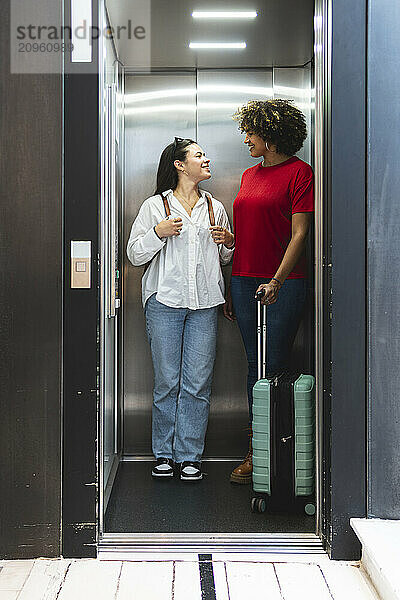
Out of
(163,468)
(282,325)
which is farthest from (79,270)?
(163,468)

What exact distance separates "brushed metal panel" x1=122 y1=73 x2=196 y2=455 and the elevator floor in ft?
1.31

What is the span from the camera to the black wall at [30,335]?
7.98ft

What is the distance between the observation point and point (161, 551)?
2.52 m

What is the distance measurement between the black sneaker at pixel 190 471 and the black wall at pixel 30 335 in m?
1.06

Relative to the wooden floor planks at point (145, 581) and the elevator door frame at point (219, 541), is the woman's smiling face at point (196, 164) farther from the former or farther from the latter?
the wooden floor planks at point (145, 581)

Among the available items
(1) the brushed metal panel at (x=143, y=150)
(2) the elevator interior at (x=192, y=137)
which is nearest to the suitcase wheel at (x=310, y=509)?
(2) the elevator interior at (x=192, y=137)

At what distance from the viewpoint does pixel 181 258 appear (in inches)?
140

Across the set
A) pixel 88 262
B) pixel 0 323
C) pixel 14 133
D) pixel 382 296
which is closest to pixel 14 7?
pixel 14 133

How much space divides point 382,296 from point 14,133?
1402 mm

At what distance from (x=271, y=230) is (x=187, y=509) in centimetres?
140

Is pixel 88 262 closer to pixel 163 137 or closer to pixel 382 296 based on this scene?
pixel 382 296

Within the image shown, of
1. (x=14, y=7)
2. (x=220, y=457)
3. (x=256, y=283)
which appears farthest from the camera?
(x=220, y=457)

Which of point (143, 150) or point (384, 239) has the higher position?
point (143, 150)

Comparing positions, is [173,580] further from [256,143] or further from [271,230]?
[256,143]
